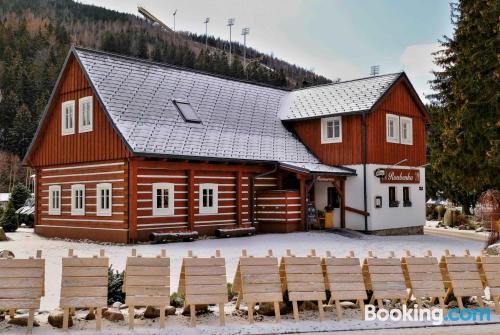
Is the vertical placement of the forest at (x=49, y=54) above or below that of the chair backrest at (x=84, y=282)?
above

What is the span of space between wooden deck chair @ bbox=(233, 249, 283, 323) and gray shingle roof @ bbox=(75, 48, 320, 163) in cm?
1167

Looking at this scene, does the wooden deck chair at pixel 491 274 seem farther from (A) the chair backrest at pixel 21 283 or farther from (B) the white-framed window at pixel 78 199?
(B) the white-framed window at pixel 78 199

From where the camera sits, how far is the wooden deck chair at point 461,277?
1013 centimetres

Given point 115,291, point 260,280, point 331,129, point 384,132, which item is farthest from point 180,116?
point 260,280

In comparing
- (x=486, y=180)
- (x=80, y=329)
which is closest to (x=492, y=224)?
(x=486, y=180)

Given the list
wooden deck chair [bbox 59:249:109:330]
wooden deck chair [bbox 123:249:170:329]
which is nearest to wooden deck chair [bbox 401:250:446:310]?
wooden deck chair [bbox 123:249:170:329]

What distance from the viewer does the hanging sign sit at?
26.2 metres

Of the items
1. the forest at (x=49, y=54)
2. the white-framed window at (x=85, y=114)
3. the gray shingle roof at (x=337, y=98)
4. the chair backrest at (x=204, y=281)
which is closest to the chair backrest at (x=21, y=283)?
the chair backrest at (x=204, y=281)

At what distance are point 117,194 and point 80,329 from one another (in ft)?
43.7

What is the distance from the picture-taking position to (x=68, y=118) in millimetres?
24391

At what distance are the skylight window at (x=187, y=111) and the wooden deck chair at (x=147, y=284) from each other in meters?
15.5

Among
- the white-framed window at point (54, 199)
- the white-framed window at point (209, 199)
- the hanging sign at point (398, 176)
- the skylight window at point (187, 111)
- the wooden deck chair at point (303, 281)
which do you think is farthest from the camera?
the hanging sign at point (398, 176)

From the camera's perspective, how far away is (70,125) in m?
24.2

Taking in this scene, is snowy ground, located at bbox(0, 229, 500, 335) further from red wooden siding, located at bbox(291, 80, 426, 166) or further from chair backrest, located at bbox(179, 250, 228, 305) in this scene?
red wooden siding, located at bbox(291, 80, 426, 166)
